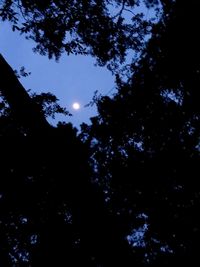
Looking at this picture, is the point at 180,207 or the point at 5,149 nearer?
the point at 5,149

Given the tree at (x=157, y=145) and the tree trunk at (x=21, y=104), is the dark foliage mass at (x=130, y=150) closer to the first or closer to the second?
the tree at (x=157, y=145)

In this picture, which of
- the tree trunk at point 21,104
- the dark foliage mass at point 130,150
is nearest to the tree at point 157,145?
the dark foliage mass at point 130,150

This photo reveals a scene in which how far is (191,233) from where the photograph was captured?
33.2 feet

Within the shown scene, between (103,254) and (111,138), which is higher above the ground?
(111,138)

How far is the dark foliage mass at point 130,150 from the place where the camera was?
975cm

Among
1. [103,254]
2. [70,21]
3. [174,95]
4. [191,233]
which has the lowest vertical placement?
[103,254]

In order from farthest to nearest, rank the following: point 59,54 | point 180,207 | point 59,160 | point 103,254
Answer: point 59,54
point 180,207
point 59,160
point 103,254

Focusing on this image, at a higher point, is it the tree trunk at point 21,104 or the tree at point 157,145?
the tree at point 157,145

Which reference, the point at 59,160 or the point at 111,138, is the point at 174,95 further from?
the point at 59,160

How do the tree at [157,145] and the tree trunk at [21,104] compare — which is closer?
the tree trunk at [21,104]

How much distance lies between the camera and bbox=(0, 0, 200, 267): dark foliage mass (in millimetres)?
9750

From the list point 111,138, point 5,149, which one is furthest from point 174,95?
point 5,149

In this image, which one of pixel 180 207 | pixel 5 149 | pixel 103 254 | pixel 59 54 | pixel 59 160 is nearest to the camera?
pixel 103 254

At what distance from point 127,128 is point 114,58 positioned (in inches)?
115
